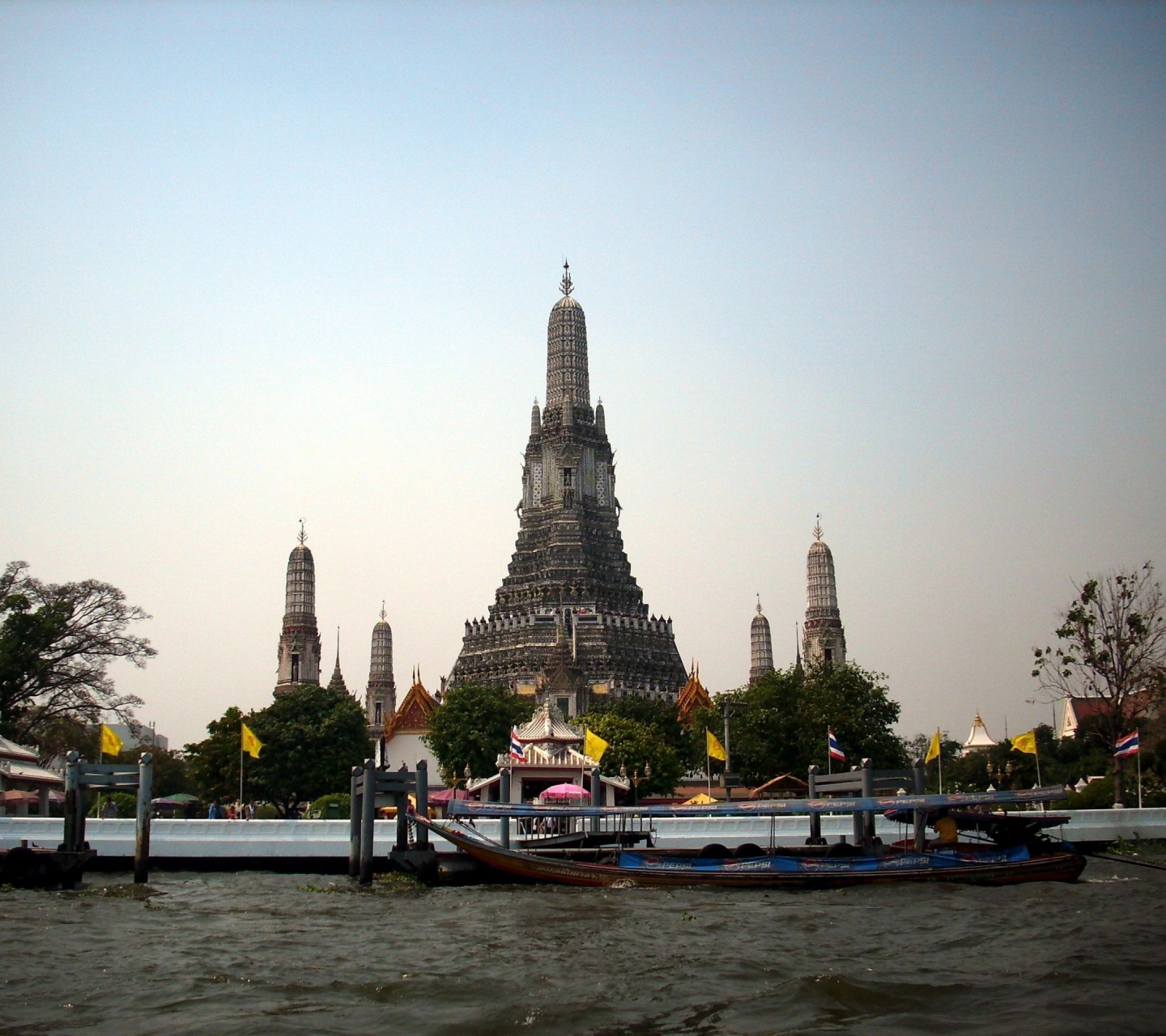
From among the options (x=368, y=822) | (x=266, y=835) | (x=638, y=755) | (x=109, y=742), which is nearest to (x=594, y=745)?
(x=638, y=755)

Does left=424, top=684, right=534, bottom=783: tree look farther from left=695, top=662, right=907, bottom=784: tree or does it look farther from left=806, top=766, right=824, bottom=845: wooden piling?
left=806, top=766, right=824, bottom=845: wooden piling

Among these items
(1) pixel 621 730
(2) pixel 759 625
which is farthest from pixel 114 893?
(2) pixel 759 625

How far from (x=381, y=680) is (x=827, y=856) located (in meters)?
68.1

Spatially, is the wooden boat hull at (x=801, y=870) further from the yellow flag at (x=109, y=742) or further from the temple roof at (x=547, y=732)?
the temple roof at (x=547, y=732)

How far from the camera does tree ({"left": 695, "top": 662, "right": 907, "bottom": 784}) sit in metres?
53.2

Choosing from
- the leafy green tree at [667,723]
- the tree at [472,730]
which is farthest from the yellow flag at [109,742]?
the leafy green tree at [667,723]

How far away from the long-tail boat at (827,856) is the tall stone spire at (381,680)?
63030mm

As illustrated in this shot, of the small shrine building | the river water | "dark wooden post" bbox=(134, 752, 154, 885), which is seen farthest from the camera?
the small shrine building

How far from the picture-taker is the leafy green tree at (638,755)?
5375 cm

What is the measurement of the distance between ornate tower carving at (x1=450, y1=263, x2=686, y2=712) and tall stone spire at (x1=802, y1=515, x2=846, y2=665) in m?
8.29

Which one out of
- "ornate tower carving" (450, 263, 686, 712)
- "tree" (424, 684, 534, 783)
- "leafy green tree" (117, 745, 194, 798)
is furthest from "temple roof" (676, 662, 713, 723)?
"leafy green tree" (117, 745, 194, 798)

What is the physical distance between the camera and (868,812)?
89.1 ft

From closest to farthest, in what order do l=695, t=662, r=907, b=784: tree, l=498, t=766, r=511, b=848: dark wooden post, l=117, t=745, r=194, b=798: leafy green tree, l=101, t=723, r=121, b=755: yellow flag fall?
l=498, t=766, r=511, b=848: dark wooden post, l=101, t=723, r=121, b=755: yellow flag, l=695, t=662, r=907, b=784: tree, l=117, t=745, r=194, b=798: leafy green tree

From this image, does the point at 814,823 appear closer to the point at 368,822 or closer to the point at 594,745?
the point at 368,822
